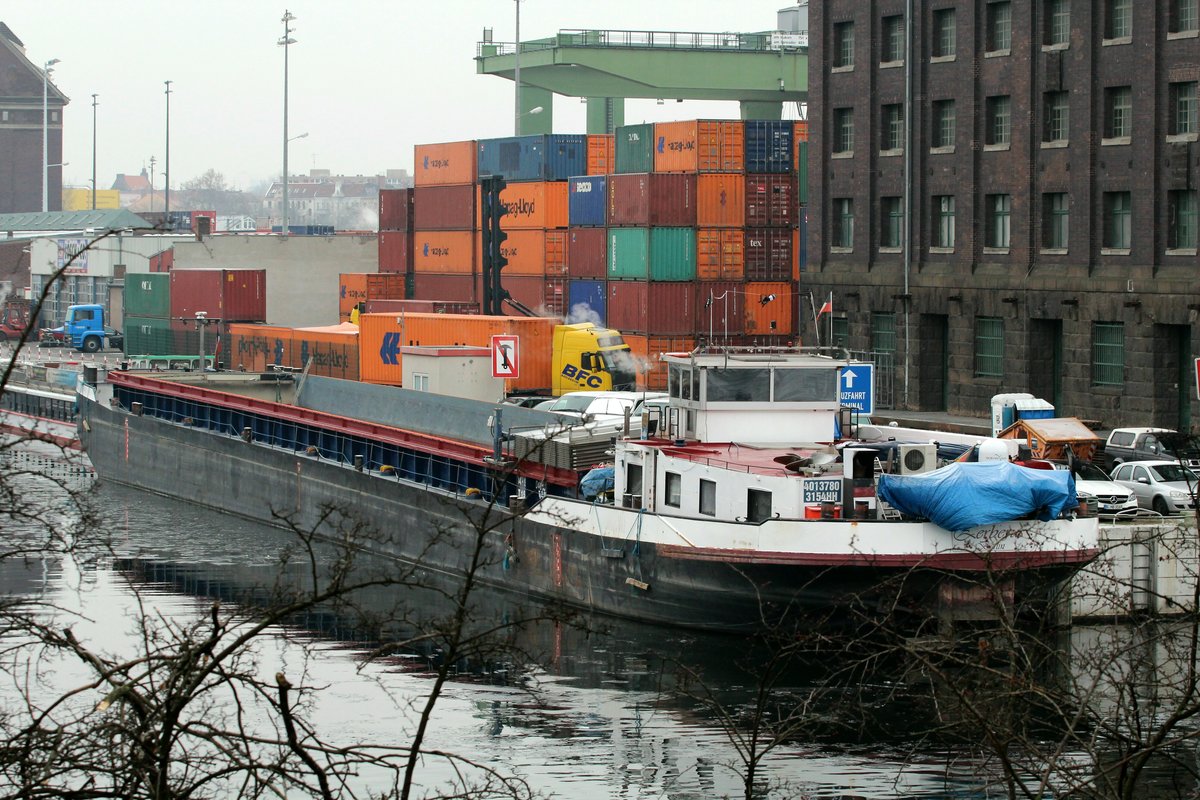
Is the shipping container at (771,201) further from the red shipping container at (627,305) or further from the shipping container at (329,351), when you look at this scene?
the shipping container at (329,351)

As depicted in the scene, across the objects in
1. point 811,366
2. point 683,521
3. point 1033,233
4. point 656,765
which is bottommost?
point 656,765

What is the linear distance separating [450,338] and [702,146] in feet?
42.1

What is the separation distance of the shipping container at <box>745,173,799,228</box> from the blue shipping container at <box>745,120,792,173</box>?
0.36 meters

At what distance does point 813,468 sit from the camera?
27828 mm

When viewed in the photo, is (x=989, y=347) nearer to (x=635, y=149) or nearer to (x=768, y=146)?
(x=768, y=146)

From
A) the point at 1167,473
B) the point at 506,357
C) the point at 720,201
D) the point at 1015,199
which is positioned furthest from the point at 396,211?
the point at 1167,473

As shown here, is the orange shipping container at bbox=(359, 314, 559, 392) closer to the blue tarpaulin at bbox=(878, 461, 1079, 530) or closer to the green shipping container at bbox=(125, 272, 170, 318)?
the green shipping container at bbox=(125, 272, 170, 318)

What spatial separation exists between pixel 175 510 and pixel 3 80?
13215cm

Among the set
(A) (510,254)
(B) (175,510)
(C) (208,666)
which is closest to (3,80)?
(A) (510,254)

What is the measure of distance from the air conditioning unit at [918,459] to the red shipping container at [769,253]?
33220 mm

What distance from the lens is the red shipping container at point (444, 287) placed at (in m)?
70.9

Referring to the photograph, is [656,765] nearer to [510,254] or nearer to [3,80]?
[510,254]

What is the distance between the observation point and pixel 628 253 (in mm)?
61375

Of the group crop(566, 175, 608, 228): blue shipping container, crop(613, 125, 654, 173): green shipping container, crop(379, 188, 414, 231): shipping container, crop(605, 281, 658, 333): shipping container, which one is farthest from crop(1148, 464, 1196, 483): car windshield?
crop(379, 188, 414, 231): shipping container
